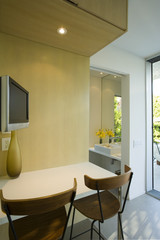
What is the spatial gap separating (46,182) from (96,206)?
487mm

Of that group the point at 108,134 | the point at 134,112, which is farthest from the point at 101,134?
the point at 134,112

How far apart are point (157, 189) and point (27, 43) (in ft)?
10.4

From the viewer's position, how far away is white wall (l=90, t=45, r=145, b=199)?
232cm

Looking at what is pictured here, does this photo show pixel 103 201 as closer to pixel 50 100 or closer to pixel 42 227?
pixel 42 227

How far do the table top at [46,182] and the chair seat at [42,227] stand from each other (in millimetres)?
204

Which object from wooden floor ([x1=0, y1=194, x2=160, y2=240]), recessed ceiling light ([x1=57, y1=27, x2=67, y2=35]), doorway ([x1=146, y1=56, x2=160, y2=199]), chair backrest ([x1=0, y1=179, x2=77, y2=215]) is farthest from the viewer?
doorway ([x1=146, y1=56, x2=160, y2=199])

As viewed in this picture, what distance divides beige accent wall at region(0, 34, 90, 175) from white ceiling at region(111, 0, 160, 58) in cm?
70

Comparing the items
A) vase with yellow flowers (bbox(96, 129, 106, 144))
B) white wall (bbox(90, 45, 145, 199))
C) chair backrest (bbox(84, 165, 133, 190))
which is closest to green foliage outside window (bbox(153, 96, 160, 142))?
white wall (bbox(90, 45, 145, 199))

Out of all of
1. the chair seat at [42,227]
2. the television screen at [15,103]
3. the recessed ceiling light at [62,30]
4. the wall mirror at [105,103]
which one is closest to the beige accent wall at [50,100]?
the recessed ceiling light at [62,30]

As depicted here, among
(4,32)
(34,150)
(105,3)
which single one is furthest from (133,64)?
(34,150)

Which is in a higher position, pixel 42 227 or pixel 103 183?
pixel 103 183

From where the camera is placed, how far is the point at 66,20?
1.12m

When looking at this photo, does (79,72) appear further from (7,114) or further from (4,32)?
(7,114)

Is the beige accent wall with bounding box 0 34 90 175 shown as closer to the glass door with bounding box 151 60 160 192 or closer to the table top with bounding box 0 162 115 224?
the table top with bounding box 0 162 115 224
